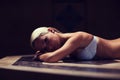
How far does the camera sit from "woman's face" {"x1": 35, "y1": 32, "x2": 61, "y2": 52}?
2326 mm

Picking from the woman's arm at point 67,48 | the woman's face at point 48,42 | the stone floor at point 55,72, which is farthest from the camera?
the woman's face at point 48,42

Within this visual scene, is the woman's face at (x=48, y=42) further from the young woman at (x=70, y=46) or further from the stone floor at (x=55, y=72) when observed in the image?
the stone floor at (x=55, y=72)

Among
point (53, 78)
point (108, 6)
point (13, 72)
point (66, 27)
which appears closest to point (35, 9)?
point (66, 27)

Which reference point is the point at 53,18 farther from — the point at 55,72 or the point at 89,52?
the point at 55,72

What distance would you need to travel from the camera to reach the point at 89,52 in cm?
240

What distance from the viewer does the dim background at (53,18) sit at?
10.7 ft

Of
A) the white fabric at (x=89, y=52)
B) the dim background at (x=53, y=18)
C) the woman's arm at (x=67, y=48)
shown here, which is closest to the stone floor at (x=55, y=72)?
the woman's arm at (x=67, y=48)

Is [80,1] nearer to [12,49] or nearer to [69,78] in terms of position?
[12,49]

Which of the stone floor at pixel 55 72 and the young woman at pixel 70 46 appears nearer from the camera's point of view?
the stone floor at pixel 55 72

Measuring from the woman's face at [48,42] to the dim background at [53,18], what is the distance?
93cm

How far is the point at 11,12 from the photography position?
3.28 m

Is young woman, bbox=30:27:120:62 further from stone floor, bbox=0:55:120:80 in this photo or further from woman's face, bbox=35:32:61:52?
stone floor, bbox=0:55:120:80

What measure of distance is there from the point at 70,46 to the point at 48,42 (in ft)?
0.67

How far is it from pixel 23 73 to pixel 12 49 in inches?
53.2
